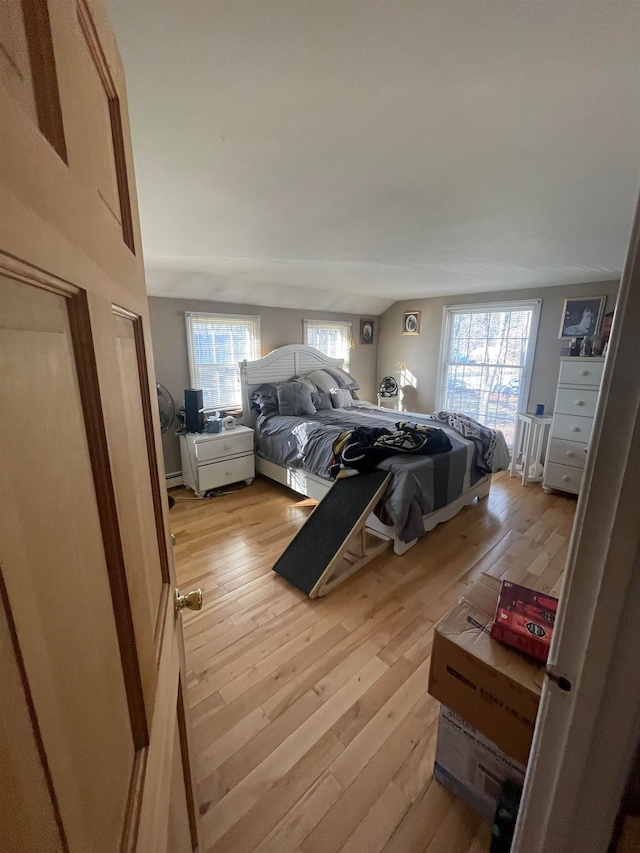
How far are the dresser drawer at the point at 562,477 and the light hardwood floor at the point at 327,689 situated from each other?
73cm

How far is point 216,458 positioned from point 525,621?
2937 millimetres

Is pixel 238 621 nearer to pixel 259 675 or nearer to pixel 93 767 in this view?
pixel 259 675

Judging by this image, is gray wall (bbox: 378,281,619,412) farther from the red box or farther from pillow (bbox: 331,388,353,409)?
the red box

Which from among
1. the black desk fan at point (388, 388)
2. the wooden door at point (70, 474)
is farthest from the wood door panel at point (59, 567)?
the black desk fan at point (388, 388)

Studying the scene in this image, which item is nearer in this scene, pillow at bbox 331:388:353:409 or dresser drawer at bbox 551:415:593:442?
dresser drawer at bbox 551:415:593:442

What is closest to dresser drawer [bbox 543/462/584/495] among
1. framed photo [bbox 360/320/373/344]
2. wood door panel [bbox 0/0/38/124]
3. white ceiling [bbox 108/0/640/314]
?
white ceiling [bbox 108/0/640/314]

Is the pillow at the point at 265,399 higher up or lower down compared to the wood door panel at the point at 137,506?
lower down

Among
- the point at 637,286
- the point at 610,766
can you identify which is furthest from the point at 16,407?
the point at 610,766

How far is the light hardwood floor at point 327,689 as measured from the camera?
1.19 meters

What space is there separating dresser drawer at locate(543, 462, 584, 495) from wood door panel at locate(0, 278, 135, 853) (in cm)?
402

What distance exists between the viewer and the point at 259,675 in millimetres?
1686

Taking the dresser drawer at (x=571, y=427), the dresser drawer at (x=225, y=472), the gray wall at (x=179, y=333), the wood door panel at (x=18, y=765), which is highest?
the gray wall at (x=179, y=333)

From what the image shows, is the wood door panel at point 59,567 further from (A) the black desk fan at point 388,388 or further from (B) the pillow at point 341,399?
(A) the black desk fan at point 388,388

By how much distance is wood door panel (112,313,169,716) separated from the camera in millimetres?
502
